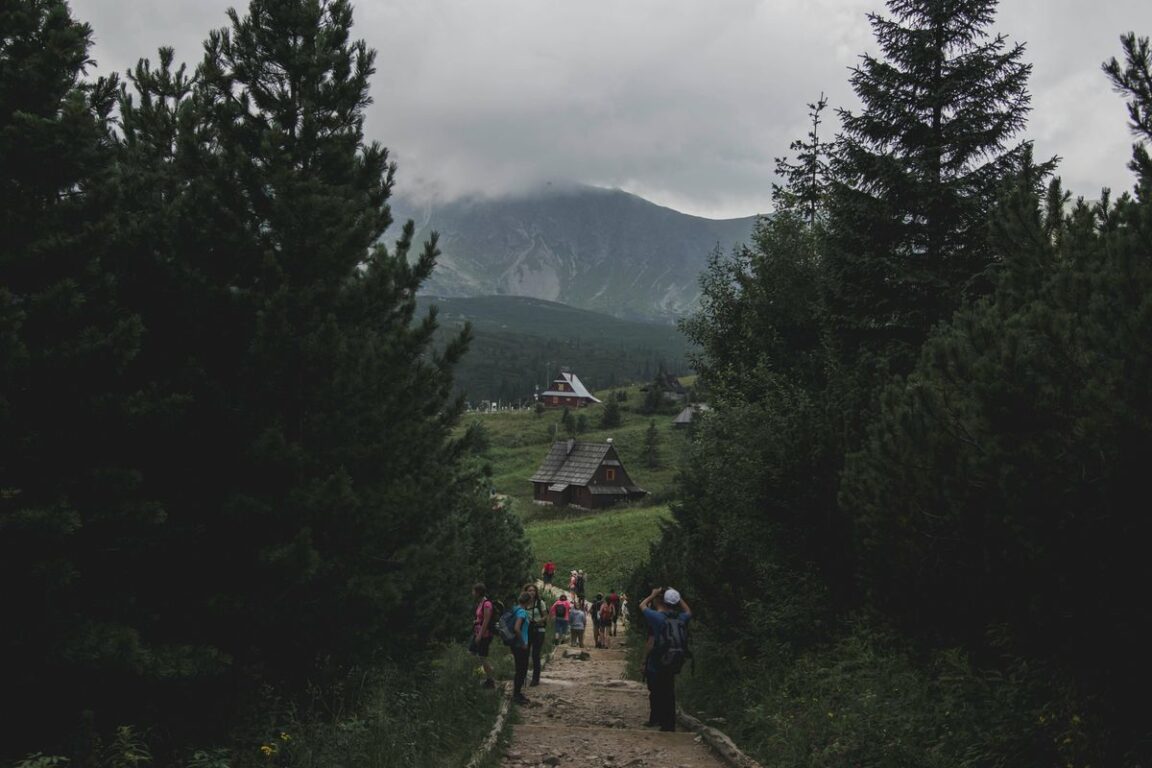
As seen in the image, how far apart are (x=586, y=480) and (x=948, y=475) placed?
7569 cm

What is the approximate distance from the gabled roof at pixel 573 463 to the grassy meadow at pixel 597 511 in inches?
120

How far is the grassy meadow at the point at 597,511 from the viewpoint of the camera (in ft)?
163

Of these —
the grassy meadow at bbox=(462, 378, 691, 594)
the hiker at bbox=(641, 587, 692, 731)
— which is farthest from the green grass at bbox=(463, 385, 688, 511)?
the hiker at bbox=(641, 587, 692, 731)

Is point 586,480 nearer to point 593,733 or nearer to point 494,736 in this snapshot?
point 593,733

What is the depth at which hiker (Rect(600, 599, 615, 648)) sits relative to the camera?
27.1 meters

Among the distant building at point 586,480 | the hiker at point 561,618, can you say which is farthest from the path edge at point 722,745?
the distant building at point 586,480

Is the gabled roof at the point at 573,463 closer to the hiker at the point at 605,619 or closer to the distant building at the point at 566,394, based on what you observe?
the hiker at the point at 605,619

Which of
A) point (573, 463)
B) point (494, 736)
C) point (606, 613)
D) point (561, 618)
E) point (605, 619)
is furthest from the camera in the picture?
point (573, 463)

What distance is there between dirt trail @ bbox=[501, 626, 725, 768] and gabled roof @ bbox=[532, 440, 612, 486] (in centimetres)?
6447

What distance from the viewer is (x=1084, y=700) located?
621cm

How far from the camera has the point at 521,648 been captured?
13.5 meters

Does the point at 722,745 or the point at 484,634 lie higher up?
the point at 484,634

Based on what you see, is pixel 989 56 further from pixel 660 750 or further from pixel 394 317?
pixel 660 750

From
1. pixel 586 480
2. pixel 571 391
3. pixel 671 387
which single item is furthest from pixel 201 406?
pixel 571 391
